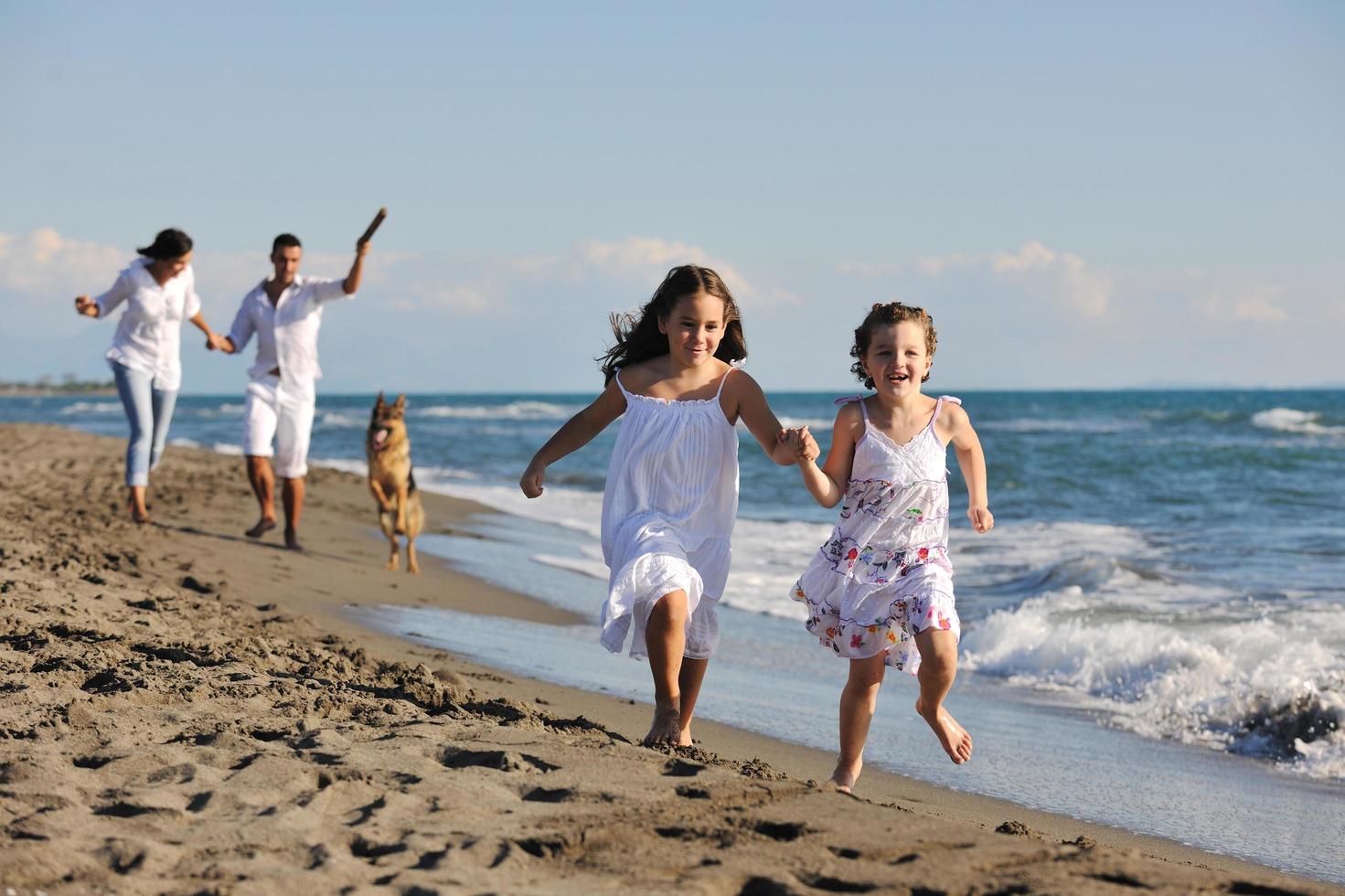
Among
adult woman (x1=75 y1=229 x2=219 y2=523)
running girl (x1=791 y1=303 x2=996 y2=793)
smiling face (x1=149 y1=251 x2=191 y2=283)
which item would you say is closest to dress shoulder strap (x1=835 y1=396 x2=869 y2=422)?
running girl (x1=791 y1=303 x2=996 y2=793)

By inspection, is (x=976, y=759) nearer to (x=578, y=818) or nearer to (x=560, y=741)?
(x=560, y=741)

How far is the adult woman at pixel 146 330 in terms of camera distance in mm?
8727

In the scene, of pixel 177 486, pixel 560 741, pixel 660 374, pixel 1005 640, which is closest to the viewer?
pixel 560 741

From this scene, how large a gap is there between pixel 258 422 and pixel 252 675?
15.0 feet

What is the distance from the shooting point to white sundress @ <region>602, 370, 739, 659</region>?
4031mm

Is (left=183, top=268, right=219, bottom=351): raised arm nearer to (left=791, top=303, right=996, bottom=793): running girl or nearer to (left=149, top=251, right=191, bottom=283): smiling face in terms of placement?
(left=149, top=251, right=191, bottom=283): smiling face

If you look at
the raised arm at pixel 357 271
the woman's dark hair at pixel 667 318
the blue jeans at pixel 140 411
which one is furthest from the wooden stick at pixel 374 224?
the woman's dark hair at pixel 667 318

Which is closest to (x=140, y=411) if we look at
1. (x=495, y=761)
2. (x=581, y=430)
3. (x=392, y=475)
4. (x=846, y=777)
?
(x=392, y=475)

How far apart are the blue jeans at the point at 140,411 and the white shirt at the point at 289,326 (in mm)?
737

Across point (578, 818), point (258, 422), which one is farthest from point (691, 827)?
point (258, 422)

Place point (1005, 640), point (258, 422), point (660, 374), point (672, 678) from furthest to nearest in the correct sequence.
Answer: point (258, 422)
point (1005, 640)
point (660, 374)
point (672, 678)

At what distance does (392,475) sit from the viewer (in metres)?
9.12

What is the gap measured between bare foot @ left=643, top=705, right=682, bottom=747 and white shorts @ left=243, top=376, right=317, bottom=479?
17.8 feet

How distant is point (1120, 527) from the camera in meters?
13.6
